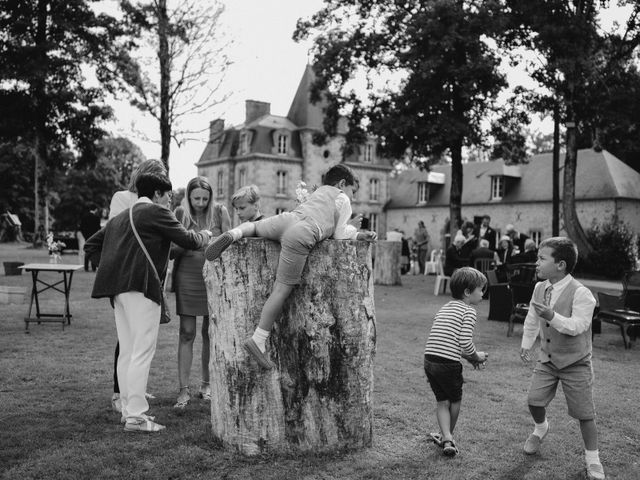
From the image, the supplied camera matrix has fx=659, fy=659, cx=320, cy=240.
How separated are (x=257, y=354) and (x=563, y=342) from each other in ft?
6.95

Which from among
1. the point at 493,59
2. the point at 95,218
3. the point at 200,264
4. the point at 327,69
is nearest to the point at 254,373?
the point at 200,264

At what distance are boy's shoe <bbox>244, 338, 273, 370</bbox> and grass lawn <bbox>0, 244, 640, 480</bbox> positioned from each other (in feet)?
2.10

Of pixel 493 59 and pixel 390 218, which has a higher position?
pixel 493 59

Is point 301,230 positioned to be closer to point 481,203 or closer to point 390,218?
point 481,203

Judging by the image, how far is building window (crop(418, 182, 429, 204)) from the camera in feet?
170

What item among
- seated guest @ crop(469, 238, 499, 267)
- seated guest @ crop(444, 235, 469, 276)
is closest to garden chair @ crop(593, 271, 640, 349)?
seated guest @ crop(469, 238, 499, 267)

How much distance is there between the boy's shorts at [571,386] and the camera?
449 centimetres

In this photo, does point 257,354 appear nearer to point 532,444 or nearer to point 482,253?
point 532,444

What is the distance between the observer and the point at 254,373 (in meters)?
4.50

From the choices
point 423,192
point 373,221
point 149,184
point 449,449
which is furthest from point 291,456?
point 373,221

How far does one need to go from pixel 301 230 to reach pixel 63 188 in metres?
60.9

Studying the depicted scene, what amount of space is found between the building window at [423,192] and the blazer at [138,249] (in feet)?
157

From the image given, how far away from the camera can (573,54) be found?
22.8 m

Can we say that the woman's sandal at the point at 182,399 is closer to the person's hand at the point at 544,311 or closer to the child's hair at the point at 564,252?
the person's hand at the point at 544,311
